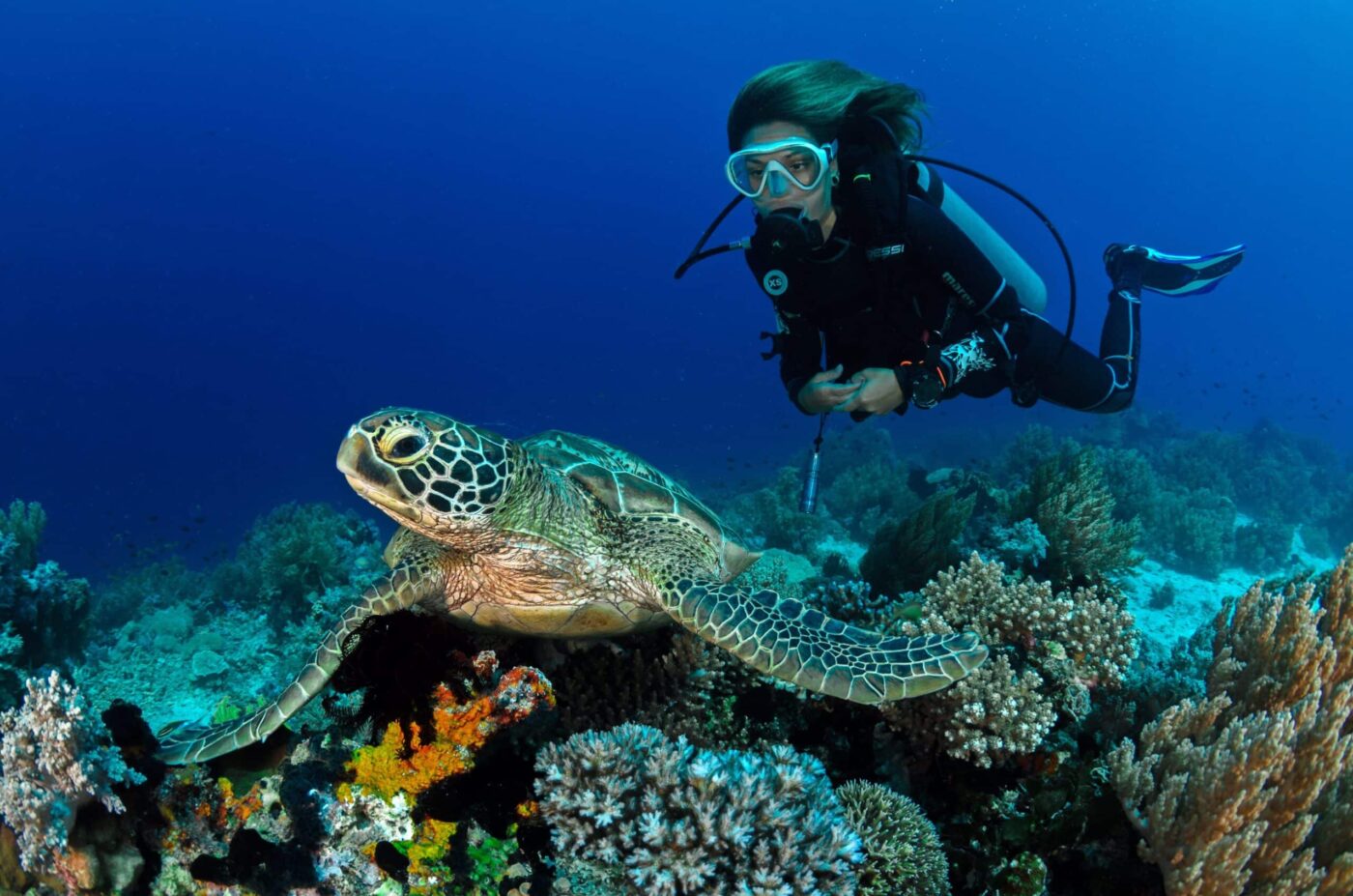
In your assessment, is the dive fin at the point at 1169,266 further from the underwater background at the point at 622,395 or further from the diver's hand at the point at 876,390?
the diver's hand at the point at 876,390

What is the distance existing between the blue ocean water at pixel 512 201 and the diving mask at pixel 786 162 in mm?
36155

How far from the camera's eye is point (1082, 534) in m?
4.91

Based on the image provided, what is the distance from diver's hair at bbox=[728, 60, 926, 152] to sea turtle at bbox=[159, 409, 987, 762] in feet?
9.37

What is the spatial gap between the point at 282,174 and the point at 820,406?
10788cm

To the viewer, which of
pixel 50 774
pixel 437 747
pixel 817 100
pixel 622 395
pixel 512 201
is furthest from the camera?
pixel 512 201

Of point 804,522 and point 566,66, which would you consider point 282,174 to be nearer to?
point 566,66

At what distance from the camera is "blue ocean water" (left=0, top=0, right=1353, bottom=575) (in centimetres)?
6188

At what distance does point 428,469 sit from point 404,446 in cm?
14

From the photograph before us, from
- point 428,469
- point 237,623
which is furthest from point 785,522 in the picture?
point 428,469

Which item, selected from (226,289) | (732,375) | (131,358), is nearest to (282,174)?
(226,289)

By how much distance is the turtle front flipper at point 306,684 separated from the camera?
2.48m

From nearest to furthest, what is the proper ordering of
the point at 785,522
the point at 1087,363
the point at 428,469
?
the point at 428,469, the point at 1087,363, the point at 785,522

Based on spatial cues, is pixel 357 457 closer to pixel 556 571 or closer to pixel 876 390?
pixel 556 571

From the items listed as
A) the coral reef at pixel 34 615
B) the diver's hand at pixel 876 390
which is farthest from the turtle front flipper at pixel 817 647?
the coral reef at pixel 34 615
